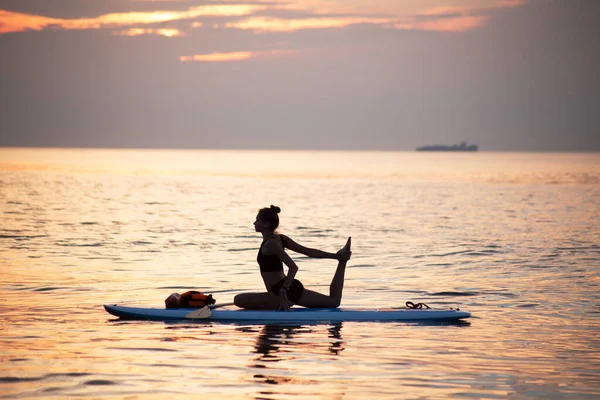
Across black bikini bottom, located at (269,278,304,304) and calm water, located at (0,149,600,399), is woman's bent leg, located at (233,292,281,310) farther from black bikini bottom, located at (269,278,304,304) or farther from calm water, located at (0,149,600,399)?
calm water, located at (0,149,600,399)

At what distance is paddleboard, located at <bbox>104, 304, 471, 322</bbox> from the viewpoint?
48.8 feet

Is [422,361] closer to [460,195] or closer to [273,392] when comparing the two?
[273,392]

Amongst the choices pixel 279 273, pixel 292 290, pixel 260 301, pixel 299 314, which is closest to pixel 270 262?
pixel 279 273

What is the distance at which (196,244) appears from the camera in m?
31.4

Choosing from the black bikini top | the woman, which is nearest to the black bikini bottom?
the woman

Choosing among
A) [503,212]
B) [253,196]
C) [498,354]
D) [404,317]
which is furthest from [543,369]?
[253,196]

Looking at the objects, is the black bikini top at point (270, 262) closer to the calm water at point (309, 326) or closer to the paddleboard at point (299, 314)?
the paddleboard at point (299, 314)

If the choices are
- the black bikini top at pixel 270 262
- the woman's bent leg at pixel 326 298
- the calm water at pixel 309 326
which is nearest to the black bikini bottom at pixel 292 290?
the woman's bent leg at pixel 326 298

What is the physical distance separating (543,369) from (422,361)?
1.50m

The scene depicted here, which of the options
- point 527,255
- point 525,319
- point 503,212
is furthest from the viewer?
point 503,212

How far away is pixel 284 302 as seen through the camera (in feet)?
48.7

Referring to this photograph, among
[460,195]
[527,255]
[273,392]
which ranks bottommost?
[273,392]

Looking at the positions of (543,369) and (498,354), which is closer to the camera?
(543,369)

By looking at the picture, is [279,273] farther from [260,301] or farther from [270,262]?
[260,301]
